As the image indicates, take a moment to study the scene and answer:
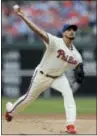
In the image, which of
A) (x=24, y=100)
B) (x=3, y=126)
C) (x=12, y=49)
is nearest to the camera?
(x=24, y=100)

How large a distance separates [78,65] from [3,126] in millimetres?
1539

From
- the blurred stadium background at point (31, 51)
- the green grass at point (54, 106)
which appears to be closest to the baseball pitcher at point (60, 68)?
the green grass at point (54, 106)

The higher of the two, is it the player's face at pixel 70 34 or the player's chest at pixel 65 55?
the player's face at pixel 70 34

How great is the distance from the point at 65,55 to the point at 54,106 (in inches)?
301

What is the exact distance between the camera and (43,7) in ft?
59.9

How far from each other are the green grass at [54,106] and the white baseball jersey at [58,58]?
18.3 ft

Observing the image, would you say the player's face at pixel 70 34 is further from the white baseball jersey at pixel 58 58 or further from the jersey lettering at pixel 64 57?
the jersey lettering at pixel 64 57

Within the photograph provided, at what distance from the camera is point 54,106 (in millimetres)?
14164

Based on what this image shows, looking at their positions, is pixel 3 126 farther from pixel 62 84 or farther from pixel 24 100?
pixel 62 84

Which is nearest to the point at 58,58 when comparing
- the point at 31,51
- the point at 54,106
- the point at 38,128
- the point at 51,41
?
the point at 51,41

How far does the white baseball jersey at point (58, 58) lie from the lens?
6.58 meters

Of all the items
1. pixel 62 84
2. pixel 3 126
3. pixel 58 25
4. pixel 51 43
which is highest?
pixel 58 25

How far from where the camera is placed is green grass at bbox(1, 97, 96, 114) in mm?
12794

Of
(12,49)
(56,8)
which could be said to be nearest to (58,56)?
(12,49)
